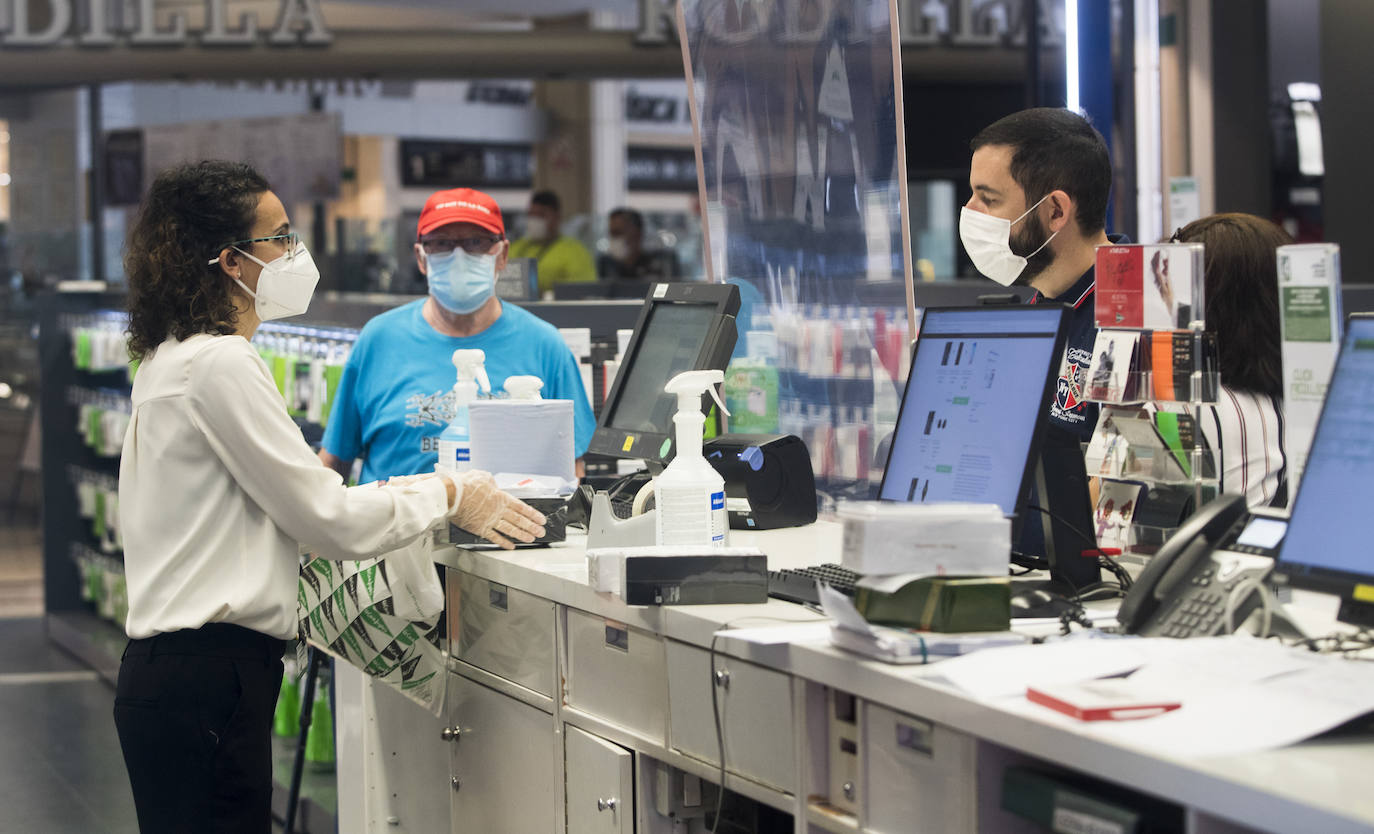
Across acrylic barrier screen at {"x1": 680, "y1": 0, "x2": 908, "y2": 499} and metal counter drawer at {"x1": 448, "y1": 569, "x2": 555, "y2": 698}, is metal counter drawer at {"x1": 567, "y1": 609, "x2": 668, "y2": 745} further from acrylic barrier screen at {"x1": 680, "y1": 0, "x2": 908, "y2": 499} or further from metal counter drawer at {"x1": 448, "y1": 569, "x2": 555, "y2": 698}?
acrylic barrier screen at {"x1": 680, "y1": 0, "x2": 908, "y2": 499}

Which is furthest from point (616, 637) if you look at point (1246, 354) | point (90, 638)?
point (90, 638)

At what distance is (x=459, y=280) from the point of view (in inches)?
142

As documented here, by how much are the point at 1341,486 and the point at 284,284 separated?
170 centimetres

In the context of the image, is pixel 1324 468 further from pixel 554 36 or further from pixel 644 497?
pixel 554 36

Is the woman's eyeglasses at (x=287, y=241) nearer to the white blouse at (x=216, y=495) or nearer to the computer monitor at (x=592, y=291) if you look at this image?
the white blouse at (x=216, y=495)

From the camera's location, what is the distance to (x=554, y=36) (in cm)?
1140

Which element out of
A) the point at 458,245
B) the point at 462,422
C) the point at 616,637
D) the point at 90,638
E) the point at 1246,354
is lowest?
the point at 90,638

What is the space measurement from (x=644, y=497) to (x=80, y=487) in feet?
17.7

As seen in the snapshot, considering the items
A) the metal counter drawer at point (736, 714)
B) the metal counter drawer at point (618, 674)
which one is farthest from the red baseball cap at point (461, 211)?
the metal counter drawer at point (736, 714)

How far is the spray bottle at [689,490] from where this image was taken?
2428 mm

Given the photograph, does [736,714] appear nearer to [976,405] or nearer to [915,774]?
[915,774]

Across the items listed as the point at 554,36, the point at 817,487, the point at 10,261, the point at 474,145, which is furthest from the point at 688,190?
the point at 817,487

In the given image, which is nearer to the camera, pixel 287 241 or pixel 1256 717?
pixel 1256 717

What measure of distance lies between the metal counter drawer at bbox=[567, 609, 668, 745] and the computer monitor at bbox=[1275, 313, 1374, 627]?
94 centimetres
